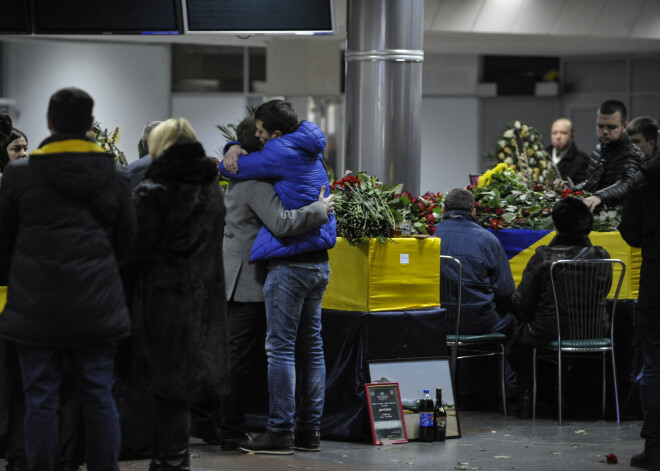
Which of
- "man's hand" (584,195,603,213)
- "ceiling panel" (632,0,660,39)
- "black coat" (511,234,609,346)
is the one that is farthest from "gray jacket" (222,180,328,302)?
"ceiling panel" (632,0,660,39)

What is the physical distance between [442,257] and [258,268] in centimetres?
141

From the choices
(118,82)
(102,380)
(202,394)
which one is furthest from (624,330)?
(118,82)

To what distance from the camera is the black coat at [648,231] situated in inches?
216

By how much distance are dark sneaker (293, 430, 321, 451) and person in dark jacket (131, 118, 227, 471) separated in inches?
55.2

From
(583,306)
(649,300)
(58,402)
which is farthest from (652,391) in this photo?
(58,402)

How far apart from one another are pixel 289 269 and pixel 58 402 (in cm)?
167

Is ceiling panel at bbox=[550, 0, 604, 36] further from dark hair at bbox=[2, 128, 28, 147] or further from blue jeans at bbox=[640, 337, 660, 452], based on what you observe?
dark hair at bbox=[2, 128, 28, 147]

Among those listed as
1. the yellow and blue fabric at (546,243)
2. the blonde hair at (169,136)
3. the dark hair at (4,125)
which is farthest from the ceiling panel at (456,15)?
the blonde hair at (169,136)

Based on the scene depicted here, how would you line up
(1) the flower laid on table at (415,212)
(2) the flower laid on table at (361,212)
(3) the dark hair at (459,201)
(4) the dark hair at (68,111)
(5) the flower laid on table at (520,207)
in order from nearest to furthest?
(4) the dark hair at (68,111), (2) the flower laid on table at (361,212), (1) the flower laid on table at (415,212), (3) the dark hair at (459,201), (5) the flower laid on table at (520,207)

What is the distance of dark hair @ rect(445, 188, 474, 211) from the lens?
6961 mm

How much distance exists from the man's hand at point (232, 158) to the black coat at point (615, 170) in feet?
9.39

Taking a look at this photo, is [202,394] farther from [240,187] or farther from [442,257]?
[442,257]

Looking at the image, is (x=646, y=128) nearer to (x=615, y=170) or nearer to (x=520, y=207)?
(x=615, y=170)

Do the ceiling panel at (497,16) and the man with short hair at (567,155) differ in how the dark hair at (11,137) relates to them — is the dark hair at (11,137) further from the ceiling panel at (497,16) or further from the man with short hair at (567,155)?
the ceiling panel at (497,16)
